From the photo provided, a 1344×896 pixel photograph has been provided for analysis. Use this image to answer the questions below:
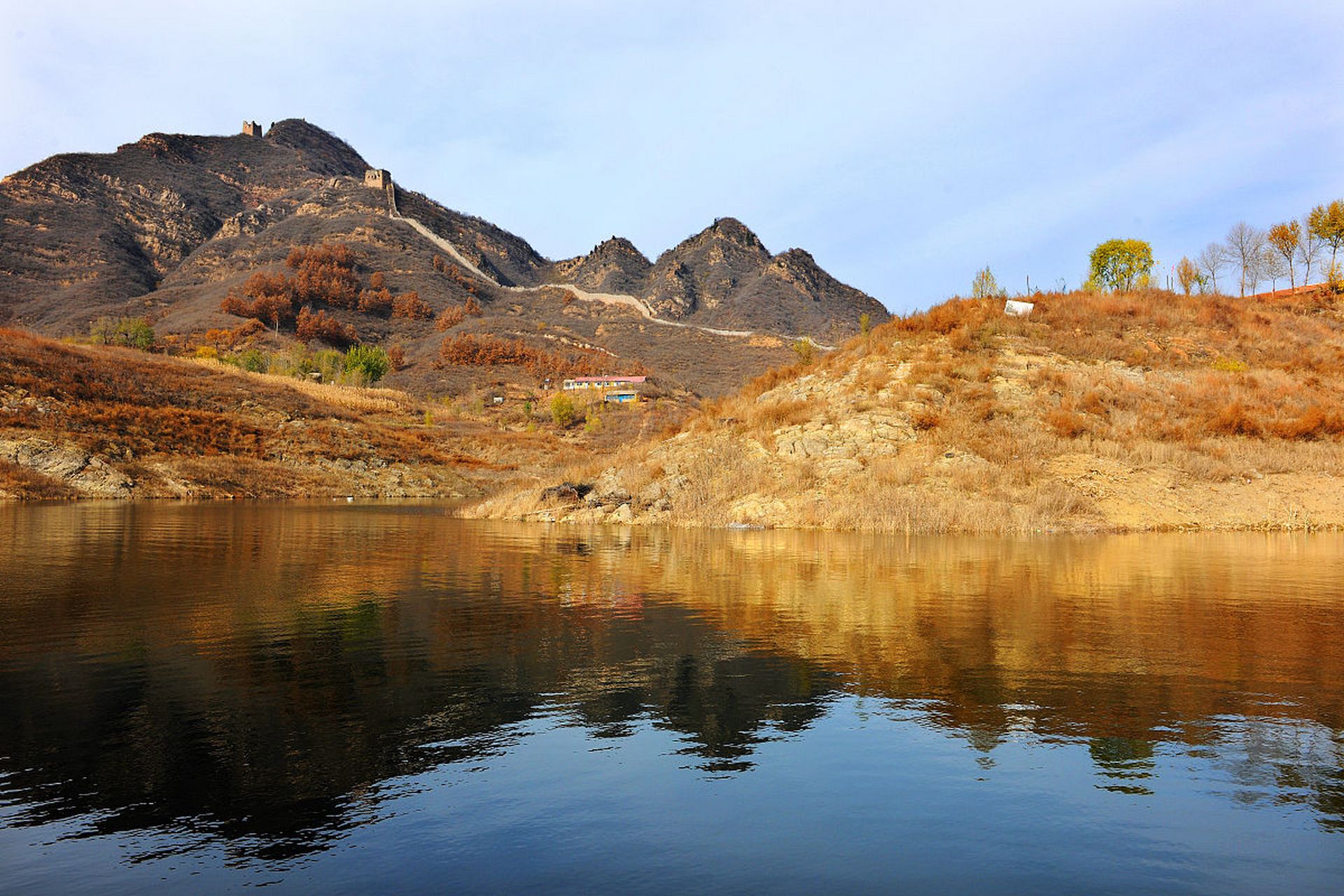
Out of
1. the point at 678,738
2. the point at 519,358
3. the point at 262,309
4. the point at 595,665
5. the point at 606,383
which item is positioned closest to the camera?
the point at 678,738

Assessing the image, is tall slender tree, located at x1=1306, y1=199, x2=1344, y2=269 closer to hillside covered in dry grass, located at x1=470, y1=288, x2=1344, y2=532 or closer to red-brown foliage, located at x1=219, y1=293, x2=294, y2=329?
hillside covered in dry grass, located at x1=470, y1=288, x2=1344, y2=532

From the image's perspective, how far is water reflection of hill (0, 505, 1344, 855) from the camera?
291 inches

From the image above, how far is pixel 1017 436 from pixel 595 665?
3048 cm

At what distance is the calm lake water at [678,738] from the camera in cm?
571

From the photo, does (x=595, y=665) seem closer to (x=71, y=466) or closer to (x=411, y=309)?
(x=71, y=466)

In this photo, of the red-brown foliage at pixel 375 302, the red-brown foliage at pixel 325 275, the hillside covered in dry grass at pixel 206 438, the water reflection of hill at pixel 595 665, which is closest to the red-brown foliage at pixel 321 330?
the red-brown foliage at pixel 325 275

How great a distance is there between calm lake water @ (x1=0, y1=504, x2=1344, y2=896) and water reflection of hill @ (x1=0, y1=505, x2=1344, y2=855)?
0.06 m

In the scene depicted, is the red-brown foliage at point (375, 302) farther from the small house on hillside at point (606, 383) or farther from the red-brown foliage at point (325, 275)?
the small house on hillside at point (606, 383)

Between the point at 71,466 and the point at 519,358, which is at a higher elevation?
the point at 519,358

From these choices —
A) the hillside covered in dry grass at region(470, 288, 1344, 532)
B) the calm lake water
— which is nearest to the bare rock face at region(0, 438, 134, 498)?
the hillside covered in dry grass at region(470, 288, 1344, 532)

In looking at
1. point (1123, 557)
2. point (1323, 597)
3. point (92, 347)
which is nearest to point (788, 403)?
point (1123, 557)

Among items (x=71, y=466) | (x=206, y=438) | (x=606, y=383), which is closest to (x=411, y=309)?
(x=606, y=383)

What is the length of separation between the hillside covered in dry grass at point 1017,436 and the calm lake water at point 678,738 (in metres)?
16.4

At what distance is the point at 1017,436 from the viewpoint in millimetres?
36938
